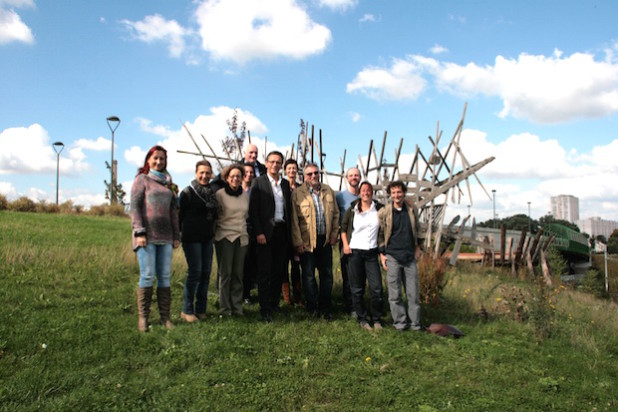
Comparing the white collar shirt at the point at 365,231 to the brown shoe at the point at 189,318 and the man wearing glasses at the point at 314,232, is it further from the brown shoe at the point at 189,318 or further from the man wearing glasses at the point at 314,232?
the brown shoe at the point at 189,318

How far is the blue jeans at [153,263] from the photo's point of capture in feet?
14.5

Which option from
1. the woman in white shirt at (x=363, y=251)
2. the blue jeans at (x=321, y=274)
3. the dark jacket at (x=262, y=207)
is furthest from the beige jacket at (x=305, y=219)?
the dark jacket at (x=262, y=207)

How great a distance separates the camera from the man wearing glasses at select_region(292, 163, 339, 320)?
5.41 meters

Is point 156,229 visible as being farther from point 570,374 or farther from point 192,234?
point 570,374

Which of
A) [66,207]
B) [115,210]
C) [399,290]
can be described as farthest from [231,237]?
[66,207]

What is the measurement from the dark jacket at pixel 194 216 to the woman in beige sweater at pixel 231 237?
24cm

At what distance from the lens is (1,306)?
187 inches

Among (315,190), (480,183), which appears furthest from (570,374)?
(480,183)

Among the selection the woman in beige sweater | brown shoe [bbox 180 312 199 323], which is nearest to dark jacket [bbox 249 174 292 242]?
the woman in beige sweater

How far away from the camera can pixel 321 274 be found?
18.5 feet

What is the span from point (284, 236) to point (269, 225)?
300 millimetres

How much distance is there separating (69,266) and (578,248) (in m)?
28.3

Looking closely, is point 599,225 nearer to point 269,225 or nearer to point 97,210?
point 97,210

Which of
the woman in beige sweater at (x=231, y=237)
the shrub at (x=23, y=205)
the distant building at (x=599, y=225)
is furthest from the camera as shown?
the distant building at (x=599, y=225)
